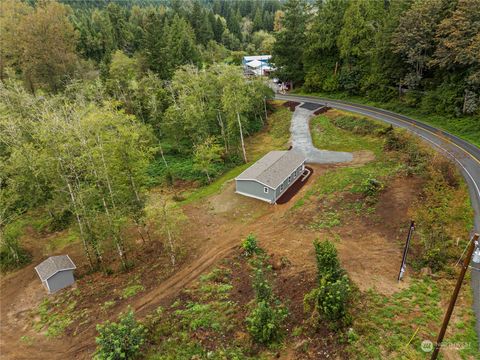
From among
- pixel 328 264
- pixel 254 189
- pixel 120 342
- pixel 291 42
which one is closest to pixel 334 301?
pixel 328 264

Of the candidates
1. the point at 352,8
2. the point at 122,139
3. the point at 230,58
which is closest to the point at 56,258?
the point at 122,139

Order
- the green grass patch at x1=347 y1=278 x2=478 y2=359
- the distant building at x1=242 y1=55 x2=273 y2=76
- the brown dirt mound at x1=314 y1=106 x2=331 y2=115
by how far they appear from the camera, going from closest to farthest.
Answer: the green grass patch at x1=347 y1=278 x2=478 y2=359, the brown dirt mound at x1=314 y1=106 x2=331 y2=115, the distant building at x1=242 y1=55 x2=273 y2=76

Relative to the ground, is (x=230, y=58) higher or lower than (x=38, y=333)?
higher

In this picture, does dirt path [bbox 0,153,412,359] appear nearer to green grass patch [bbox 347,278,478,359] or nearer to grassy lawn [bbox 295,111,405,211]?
green grass patch [bbox 347,278,478,359]

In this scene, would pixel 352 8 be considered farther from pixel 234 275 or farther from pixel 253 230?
pixel 234 275

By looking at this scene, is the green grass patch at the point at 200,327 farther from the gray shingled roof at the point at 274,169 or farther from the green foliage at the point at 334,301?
the gray shingled roof at the point at 274,169

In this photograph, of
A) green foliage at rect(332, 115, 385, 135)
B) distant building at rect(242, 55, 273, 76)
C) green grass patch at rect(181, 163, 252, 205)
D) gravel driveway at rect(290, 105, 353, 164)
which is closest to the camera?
green grass patch at rect(181, 163, 252, 205)

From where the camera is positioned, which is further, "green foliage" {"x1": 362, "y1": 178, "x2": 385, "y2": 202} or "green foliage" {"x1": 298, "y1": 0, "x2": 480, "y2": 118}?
"green foliage" {"x1": 298, "y1": 0, "x2": 480, "y2": 118}

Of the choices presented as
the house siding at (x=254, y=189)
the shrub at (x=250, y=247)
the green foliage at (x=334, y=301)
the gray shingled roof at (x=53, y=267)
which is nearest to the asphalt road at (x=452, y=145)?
the green foliage at (x=334, y=301)

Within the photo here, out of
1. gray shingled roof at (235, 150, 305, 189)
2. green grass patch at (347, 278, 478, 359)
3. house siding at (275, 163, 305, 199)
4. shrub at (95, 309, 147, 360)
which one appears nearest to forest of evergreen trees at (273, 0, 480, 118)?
house siding at (275, 163, 305, 199)
